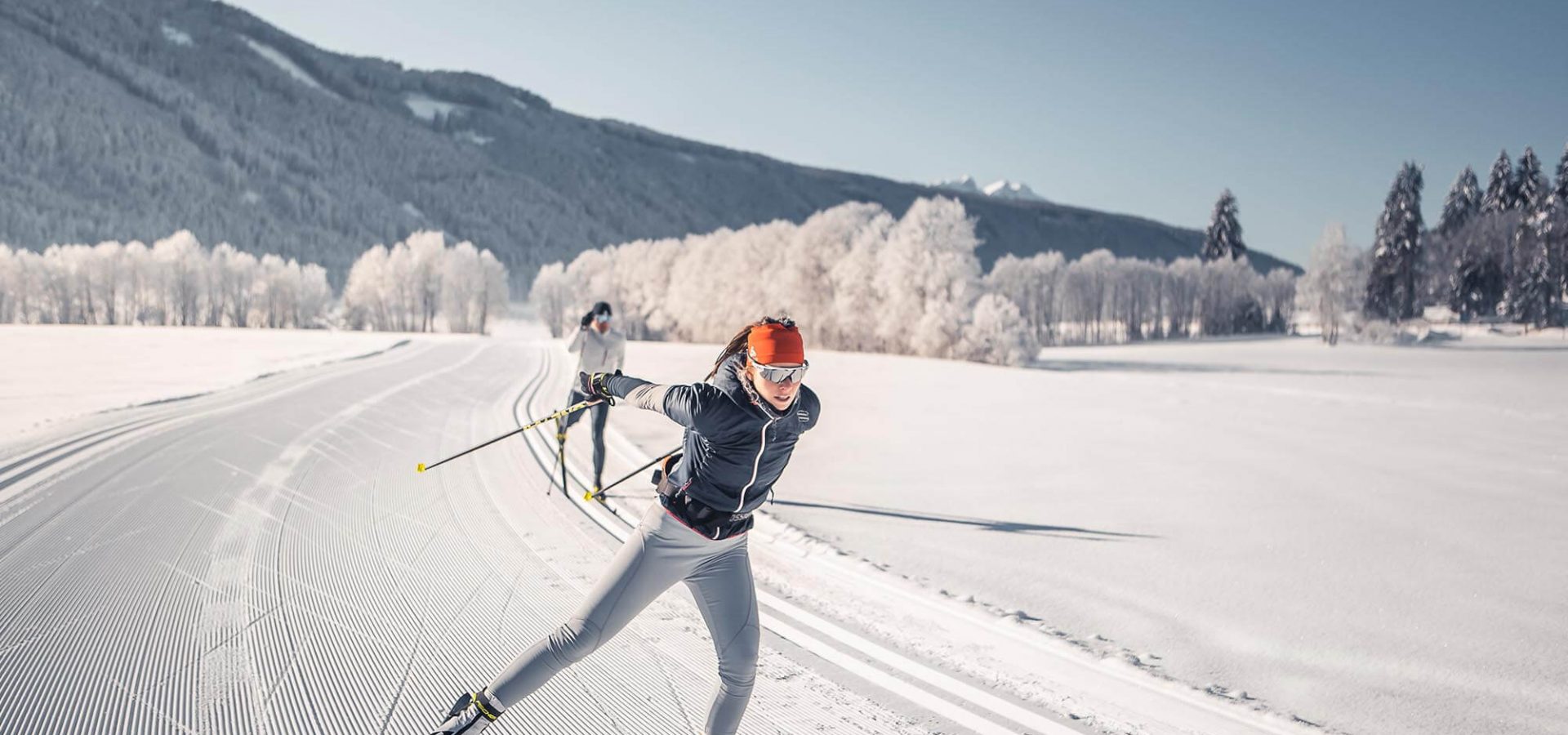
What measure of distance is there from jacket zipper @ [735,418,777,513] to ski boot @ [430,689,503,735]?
48.9 inches

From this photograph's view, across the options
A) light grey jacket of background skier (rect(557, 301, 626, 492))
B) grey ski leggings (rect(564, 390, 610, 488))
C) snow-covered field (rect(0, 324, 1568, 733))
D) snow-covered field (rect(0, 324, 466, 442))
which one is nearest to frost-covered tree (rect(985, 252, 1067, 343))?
snow-covered field (rect(0, 324, 466, 442))

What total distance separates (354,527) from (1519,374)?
3878 centimetres

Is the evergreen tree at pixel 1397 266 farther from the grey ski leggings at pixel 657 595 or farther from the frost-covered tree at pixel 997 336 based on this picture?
the grey ski leggings at pixel 657 595

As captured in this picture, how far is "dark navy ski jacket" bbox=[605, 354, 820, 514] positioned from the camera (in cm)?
311

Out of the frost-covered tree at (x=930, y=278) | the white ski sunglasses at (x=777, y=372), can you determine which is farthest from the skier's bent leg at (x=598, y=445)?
the frost-covered tree at (x=930, y=278)

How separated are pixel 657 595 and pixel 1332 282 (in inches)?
2913

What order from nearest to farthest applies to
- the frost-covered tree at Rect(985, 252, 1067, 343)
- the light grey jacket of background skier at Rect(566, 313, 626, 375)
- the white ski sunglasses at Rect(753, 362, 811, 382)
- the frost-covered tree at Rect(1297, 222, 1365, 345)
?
the white ski sunglasses at Rect(753, 362, 811, 382)
the light grey jacket of background skier at Rect(566, 313, 626, 375)
the frost-covered tree at Rect(1297, 222, 1365, 345)
the frost-covered tree at Rect(985, 252, 1067, 343)

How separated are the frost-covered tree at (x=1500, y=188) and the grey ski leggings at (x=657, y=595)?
336 ft

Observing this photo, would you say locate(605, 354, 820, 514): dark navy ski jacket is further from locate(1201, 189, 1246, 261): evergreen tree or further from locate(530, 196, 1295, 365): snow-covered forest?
locate(1201, 189, 1246, 261): evergreen tree

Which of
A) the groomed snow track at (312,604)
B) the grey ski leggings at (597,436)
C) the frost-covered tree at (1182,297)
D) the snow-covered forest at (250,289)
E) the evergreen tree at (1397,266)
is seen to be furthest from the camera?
the frost-covered tree at (1182,297)

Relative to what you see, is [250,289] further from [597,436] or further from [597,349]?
[597,436]

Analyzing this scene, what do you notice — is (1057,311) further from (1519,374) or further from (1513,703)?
(1513,703)

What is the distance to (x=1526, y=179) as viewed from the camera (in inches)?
3068

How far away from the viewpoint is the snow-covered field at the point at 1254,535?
4.42 meters
